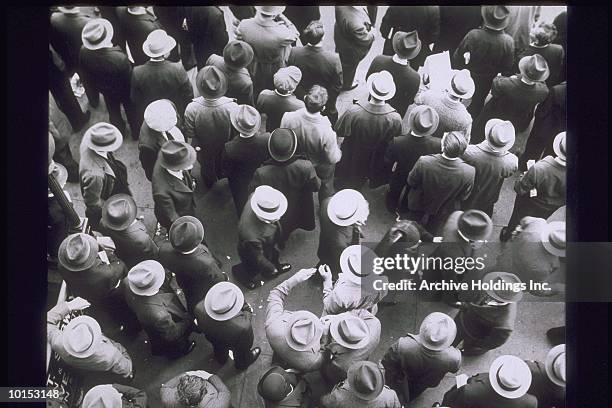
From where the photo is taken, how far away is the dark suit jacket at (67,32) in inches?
162

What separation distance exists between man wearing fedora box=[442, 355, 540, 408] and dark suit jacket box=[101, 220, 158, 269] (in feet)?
6.51

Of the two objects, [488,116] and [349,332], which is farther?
[488,116]

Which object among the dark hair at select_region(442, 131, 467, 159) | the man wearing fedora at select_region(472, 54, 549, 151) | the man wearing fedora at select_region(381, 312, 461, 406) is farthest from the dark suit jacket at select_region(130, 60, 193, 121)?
the man wearing fedora at select_region(381, 312, 461, 406)

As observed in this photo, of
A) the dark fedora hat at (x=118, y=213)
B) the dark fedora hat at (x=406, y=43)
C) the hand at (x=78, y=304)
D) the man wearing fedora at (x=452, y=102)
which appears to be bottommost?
the hand at (x=78, y=304)

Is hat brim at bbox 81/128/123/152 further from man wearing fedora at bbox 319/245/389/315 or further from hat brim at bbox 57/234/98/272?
man wearing fedora at bbox 319/245/389/315

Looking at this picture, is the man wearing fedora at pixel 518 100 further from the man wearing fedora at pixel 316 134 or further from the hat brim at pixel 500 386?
the hat brim at pixel 500 386

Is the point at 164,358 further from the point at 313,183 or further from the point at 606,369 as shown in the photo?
the point at 606,369

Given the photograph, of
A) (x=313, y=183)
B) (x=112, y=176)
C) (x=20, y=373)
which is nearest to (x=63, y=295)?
(x=20, y=373)

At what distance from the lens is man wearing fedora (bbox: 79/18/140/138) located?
4160mm

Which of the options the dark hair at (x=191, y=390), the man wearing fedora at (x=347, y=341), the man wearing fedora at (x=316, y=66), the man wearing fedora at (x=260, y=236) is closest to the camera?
the dark hair at (x=191, y=390)

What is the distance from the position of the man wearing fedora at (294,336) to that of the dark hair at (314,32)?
154 cm

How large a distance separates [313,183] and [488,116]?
1145 mm

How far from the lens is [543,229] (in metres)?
3.95

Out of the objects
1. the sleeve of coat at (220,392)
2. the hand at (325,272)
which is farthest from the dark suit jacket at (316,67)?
the sleeve of coat at (220,392)
